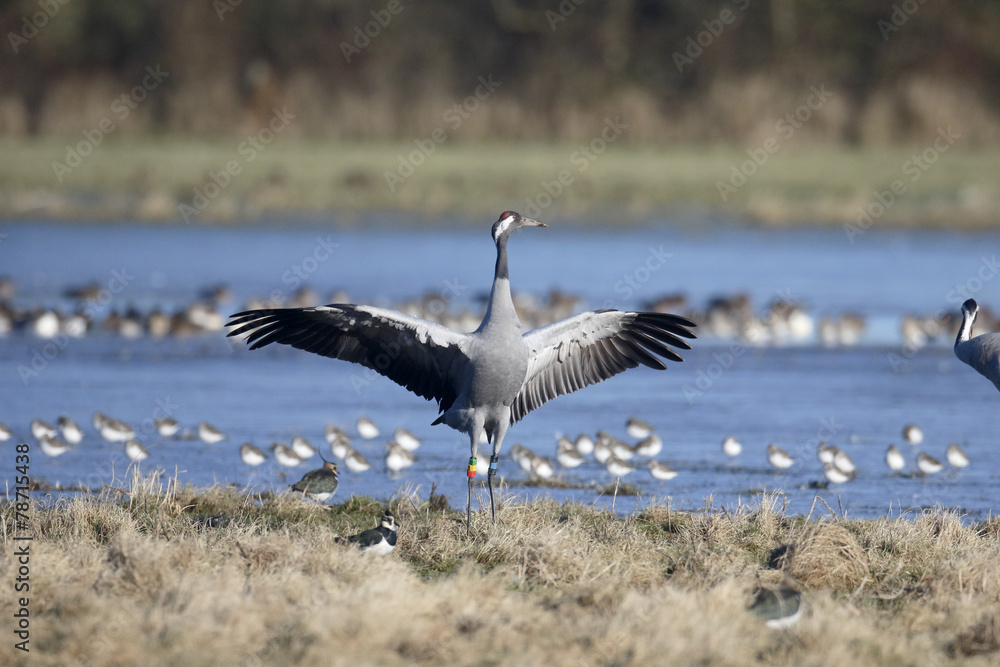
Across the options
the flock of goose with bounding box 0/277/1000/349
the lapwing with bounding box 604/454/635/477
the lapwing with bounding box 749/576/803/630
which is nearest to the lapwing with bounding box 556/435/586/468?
the lapwing with bounding box 604/454/635/477

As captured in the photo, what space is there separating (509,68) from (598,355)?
2916 centimetres

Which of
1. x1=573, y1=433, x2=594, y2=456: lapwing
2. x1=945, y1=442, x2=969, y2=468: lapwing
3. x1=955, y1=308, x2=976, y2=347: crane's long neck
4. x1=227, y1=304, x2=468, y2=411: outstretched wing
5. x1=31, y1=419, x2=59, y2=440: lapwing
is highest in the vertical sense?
x1=955, y1=308, x2=976, y2=347: crane's long neck

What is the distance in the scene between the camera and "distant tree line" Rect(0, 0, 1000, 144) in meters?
31.7

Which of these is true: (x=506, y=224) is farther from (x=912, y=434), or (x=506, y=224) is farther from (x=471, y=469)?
(x=912, y=434)

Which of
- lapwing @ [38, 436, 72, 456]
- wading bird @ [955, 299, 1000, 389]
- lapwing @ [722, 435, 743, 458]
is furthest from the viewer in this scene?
lapwing @ [722, 435, 743, 458]

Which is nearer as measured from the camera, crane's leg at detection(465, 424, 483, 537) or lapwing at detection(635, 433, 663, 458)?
crane's leg at detection(465, 424, 483, 537)

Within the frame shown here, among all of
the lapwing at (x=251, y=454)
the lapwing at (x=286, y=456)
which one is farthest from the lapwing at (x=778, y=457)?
the lapwing at (x=251, y=454)

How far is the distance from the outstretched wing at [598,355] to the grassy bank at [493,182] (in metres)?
15.8

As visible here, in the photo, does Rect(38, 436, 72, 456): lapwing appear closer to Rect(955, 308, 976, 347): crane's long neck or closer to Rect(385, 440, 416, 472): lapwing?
Rect(385, 440, 416, 472): lapwing

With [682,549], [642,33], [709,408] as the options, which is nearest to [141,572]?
[682,549]

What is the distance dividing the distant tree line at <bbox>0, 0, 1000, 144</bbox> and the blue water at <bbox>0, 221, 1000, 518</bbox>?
9.48 meters

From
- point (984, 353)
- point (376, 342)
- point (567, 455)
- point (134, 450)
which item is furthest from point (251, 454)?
point (984, 353)

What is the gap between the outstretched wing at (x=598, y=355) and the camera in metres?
7.65

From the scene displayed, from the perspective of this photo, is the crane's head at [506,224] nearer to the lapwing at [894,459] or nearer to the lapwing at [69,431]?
the lapwing at [894,459]
